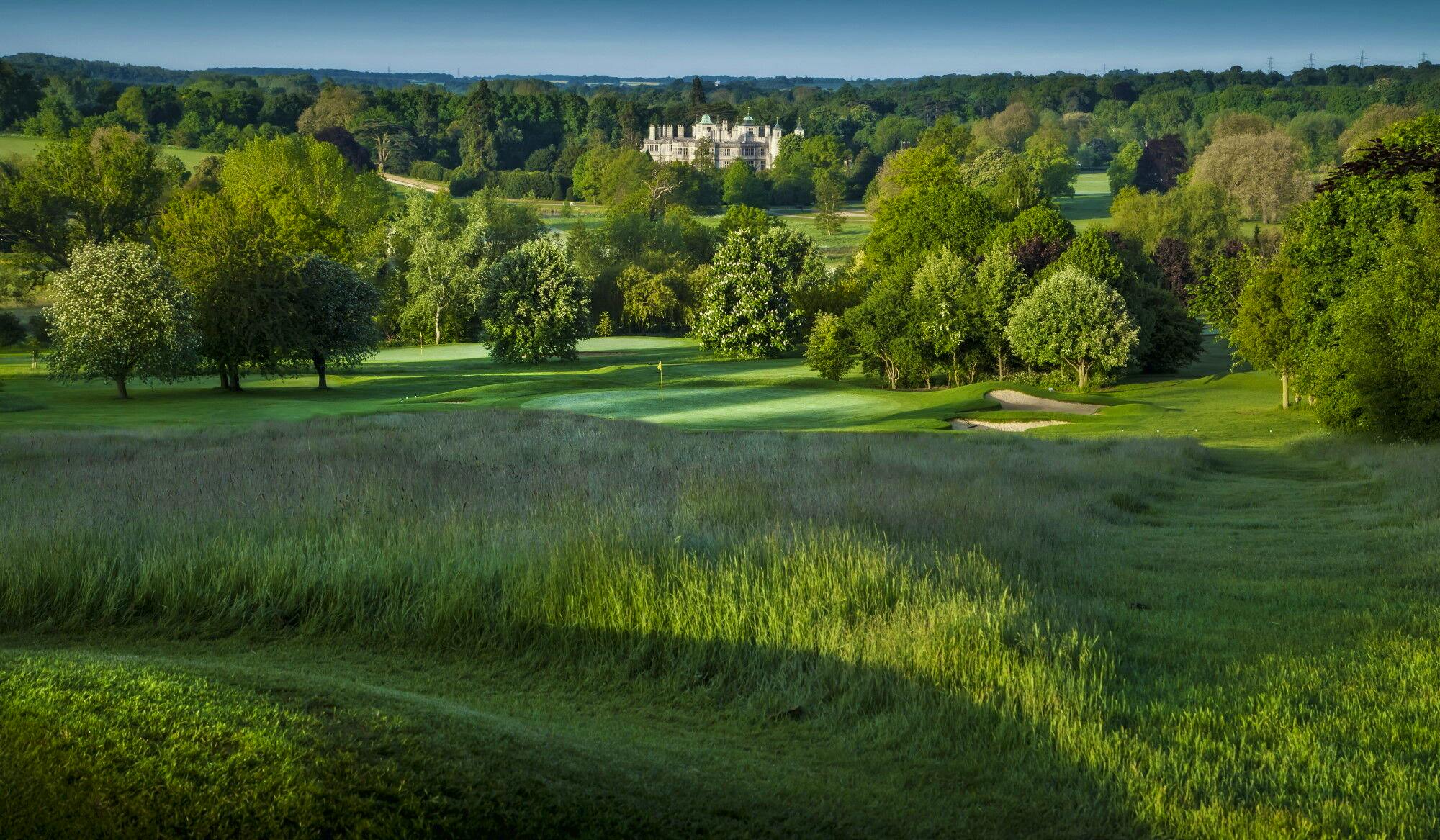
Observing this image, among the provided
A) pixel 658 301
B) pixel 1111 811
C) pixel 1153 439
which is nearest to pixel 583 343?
pixel 658 301

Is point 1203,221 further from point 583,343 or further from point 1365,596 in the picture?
point 1365,596

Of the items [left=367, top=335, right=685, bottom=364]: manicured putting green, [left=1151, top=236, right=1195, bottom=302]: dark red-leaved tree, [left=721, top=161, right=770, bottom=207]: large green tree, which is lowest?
[left=367, top=335, right=685, bottom=364]: manicured putting green

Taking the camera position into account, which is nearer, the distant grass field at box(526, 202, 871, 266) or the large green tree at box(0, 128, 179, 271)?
the large green tree at box(0, 128, 179, 271)

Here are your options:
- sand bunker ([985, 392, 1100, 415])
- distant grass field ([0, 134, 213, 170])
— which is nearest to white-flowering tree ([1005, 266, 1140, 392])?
sand bunker ([985, 392, 1100, 415])

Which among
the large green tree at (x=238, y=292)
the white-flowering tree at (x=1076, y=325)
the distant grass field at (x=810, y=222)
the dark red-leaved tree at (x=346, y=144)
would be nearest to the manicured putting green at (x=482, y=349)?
the large green tree at (x=238, y=292)

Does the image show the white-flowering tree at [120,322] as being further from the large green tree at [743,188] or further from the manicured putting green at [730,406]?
the large green tree at [743,188]

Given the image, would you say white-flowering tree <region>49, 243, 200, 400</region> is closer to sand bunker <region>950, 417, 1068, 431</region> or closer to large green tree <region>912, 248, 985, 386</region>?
sand bunker <region>950, 417, 1068, 431</region>
